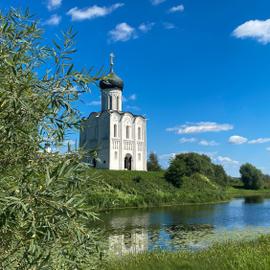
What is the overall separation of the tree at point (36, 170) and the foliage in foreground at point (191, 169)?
49962mm

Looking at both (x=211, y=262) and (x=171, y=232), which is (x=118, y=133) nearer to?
(x=171, y=232)

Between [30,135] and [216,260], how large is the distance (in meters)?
5.81

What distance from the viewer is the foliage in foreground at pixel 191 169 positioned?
176ft

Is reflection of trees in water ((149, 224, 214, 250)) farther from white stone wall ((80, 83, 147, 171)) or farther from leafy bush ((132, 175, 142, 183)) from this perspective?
white stone wall ((80, 83, 147, 171))

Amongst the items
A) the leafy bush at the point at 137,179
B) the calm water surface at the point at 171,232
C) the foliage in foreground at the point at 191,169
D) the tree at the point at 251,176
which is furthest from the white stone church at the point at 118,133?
the tree at the point at 251,176

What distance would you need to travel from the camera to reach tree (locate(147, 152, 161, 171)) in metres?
72.4

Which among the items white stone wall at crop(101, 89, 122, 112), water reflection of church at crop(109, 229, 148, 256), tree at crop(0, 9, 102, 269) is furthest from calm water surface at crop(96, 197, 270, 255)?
white stone wall at crop(101, 89, 122, 112)

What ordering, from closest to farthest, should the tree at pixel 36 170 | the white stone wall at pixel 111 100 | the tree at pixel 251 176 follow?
the tree at pixel 36 170, the white stone wall at pixel 111 100, the tree at pixel 251 176

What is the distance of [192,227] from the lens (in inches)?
944

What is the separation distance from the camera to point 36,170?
364cm

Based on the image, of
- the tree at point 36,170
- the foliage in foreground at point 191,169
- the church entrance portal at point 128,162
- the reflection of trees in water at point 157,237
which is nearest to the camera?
the tree at point 36,170

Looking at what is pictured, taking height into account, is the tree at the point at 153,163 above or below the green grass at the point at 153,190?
above

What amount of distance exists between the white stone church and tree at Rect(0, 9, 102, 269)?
5677 cm

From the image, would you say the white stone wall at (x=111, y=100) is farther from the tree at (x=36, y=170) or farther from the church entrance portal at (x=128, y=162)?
the tree at (x=36, y=170)
